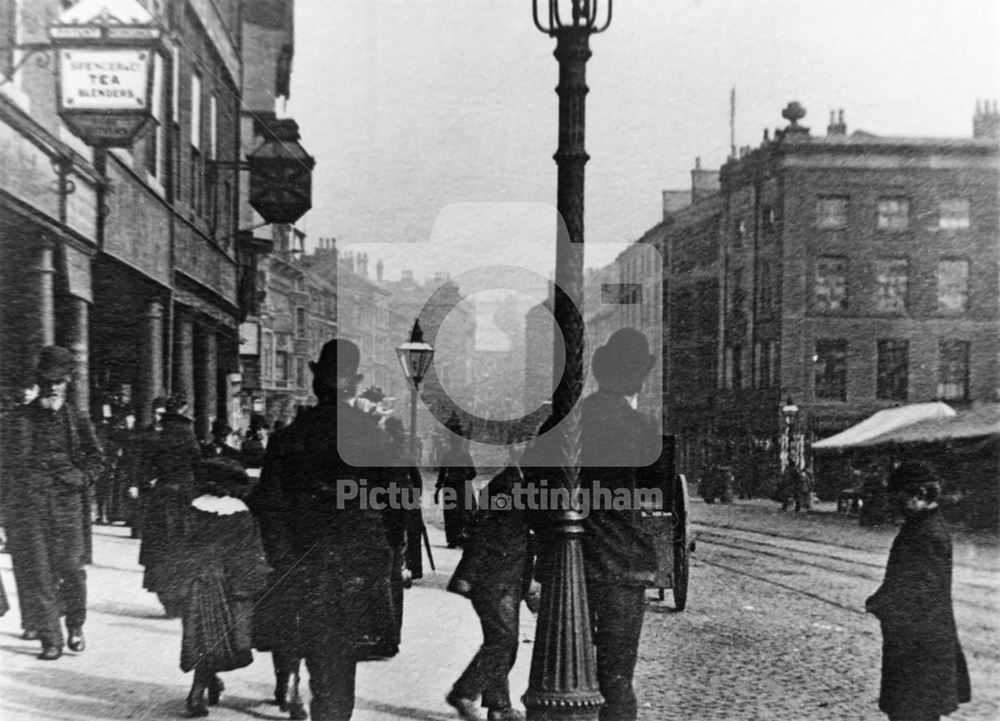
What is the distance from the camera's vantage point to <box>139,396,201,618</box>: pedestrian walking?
6.36 meters

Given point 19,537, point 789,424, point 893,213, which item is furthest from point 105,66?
point 789,424

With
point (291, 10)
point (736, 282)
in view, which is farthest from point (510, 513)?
point (736, 282)

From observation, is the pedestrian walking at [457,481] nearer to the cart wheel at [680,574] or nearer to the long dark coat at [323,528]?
the cart wheel at [680,574]

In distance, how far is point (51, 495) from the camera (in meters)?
5.52

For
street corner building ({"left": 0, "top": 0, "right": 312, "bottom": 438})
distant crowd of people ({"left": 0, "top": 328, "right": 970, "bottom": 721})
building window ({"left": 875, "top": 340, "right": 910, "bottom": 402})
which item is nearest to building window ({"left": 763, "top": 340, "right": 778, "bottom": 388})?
building window ({"left": 875, "top": 340, "right": 910, "bottom": 402})

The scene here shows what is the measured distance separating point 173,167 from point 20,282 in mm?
2290

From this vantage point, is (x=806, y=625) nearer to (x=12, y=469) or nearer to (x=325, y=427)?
(x=325, y=427)

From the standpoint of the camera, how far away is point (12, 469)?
5.63m

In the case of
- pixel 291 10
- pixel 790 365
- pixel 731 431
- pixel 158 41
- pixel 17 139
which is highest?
pixel 291 10

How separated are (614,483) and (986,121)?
6402 mm

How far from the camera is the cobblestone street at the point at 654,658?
506 centimetres

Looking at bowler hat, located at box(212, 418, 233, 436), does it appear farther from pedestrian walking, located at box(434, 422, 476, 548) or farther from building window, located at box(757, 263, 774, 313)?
building window, located at box(757, 263, 774, 313)

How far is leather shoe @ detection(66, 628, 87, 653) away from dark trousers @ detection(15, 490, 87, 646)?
0.11 feet

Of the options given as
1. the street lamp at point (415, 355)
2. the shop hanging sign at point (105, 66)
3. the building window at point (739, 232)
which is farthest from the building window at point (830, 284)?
the shop hanging sign at point (105, 66)
